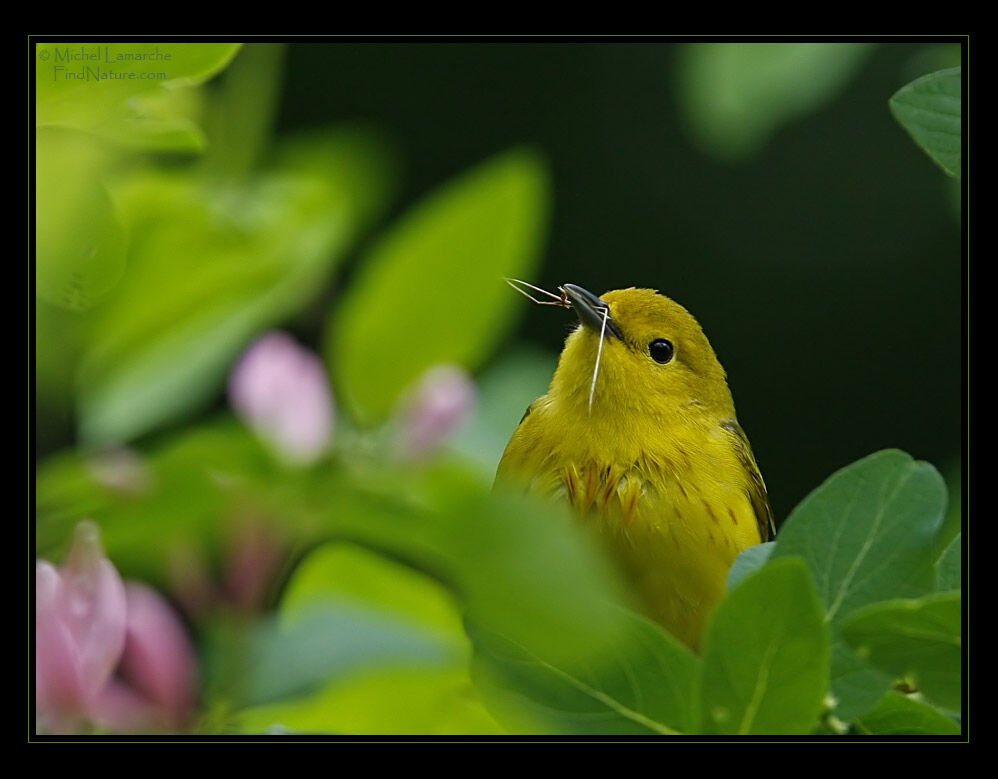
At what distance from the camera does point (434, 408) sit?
95 cm

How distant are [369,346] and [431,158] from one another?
1106mm

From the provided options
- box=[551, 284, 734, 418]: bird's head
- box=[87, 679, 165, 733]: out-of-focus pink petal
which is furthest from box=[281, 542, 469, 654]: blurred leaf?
box=[551, 284, 734, 418]: bird's head

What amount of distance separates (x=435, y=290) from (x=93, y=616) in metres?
0.35

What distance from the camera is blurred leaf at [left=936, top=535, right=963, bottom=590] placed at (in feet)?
3.30

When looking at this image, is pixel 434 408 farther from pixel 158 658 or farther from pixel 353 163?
pixel 353 163

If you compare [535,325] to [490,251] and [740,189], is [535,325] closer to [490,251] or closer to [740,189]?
[740,189]

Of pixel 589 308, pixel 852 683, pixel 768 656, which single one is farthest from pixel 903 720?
pixel 589 308

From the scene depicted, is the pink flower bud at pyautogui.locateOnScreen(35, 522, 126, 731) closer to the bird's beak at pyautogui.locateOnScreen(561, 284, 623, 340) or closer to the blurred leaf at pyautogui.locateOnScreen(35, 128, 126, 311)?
the blurred leaf at pyautogui.locateOnScreen(35, 128, 126, 311)

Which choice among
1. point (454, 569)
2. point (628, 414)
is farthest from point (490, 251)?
point (628, 414)

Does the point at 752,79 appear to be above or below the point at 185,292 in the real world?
above

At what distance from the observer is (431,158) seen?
6.60 ft

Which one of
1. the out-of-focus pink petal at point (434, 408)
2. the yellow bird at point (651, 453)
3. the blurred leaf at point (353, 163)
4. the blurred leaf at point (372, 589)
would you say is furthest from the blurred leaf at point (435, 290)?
the yellow bird at point (651, 453)

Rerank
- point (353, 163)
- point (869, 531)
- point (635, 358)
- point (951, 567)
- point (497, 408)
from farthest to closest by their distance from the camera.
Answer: point (635, 358)
point (353, 163)
point (497, 408)
point (951, 567)
point (869, 531)

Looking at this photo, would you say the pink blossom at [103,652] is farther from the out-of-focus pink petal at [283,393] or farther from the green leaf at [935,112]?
the green leaf at [935,112]
